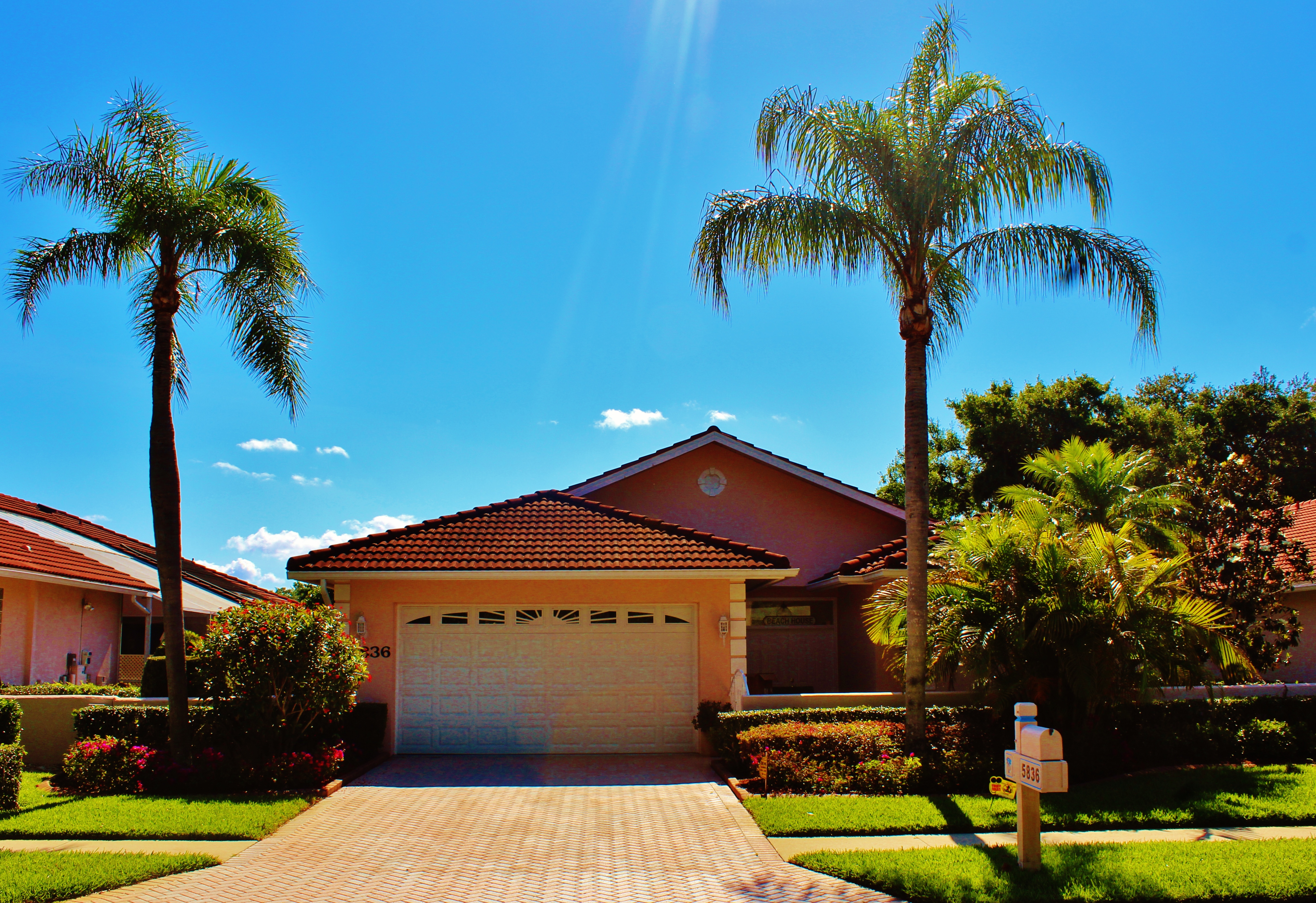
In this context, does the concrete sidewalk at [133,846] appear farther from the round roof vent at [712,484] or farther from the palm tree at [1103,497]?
the round roof vent at [712,484]

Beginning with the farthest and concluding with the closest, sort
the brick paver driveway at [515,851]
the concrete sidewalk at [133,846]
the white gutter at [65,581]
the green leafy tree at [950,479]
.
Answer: the green leafy tree at [950,479] → the white gutter at [65,581] → the concrete sidewalk at [133,846] → the brick paver driveway at [515,851]

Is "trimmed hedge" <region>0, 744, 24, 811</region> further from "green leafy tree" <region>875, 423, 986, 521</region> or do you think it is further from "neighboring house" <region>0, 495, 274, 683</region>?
"green leafy tree" <region>875, 423, 986, 521</region>

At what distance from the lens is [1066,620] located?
431 inches

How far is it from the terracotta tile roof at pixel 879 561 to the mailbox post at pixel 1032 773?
25.6ft

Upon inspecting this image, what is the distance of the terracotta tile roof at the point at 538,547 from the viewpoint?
556 inches

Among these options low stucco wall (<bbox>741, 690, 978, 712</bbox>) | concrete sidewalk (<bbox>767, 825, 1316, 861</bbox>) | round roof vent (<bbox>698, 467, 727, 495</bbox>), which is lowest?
concrete sidewalk (<bbox>767, 825, 1316, 861</bbox>)

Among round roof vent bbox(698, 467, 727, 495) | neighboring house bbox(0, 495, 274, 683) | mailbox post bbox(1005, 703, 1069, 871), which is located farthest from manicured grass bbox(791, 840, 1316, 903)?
neighboring house bbox(0, 495, 274, 683)

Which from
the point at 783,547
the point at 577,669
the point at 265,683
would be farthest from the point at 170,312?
the point at 783,547

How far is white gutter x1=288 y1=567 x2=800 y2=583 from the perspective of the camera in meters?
13.9

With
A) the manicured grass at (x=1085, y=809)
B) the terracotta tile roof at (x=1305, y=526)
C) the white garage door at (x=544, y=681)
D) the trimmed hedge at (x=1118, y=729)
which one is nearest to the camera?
the manicured grass at (x=1085, y=809)

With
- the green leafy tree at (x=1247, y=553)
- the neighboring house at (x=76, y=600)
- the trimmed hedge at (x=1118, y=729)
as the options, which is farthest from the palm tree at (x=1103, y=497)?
the neighboring house at (x=76, y=600)

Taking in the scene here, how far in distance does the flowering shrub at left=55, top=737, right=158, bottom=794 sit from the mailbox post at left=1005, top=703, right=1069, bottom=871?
31.8ft

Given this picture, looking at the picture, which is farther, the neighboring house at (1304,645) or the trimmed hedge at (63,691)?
the neighboring house at (1304,645)

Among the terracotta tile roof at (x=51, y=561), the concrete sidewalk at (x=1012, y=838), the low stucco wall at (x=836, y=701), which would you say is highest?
the terracotta tile roof at (x=51, y=561)
